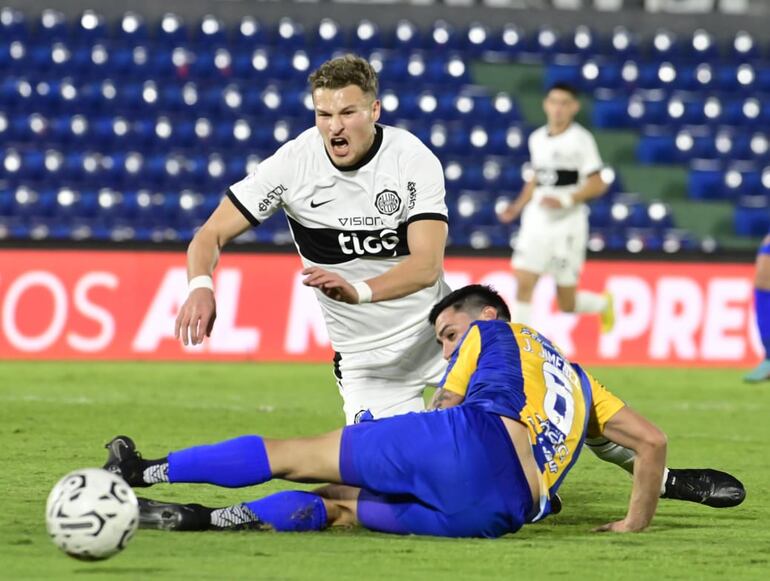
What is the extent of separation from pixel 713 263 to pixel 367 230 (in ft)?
28.8

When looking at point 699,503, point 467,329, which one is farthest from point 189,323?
point 699,503

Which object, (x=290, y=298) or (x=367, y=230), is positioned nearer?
(x=367, y=230)

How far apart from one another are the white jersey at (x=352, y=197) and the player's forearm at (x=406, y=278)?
26 centimetres

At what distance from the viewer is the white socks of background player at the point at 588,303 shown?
13.9 metres

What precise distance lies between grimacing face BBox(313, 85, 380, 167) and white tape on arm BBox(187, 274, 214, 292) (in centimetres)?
87

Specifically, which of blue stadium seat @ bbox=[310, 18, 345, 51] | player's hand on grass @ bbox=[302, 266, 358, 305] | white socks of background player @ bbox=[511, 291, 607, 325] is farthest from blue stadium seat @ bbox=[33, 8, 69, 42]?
player's hand on grass @ bbox=[302, 266, 358, 305]

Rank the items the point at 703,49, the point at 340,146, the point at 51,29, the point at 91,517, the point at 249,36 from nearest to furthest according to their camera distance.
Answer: the point at 91,517 < the point at 340,146 < the point at 51,29 < the point at 249,36 < the point at 703,49

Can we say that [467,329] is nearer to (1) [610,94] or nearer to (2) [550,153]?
(2) [550,153]

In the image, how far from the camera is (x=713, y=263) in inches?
593

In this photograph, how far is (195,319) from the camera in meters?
5.77

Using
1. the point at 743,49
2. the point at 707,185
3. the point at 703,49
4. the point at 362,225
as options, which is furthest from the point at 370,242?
the point at 743,49

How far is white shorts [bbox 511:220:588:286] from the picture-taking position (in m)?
13.6

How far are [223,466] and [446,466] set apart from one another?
0.78 m

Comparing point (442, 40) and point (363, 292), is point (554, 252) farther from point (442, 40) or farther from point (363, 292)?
point (363, 292)
